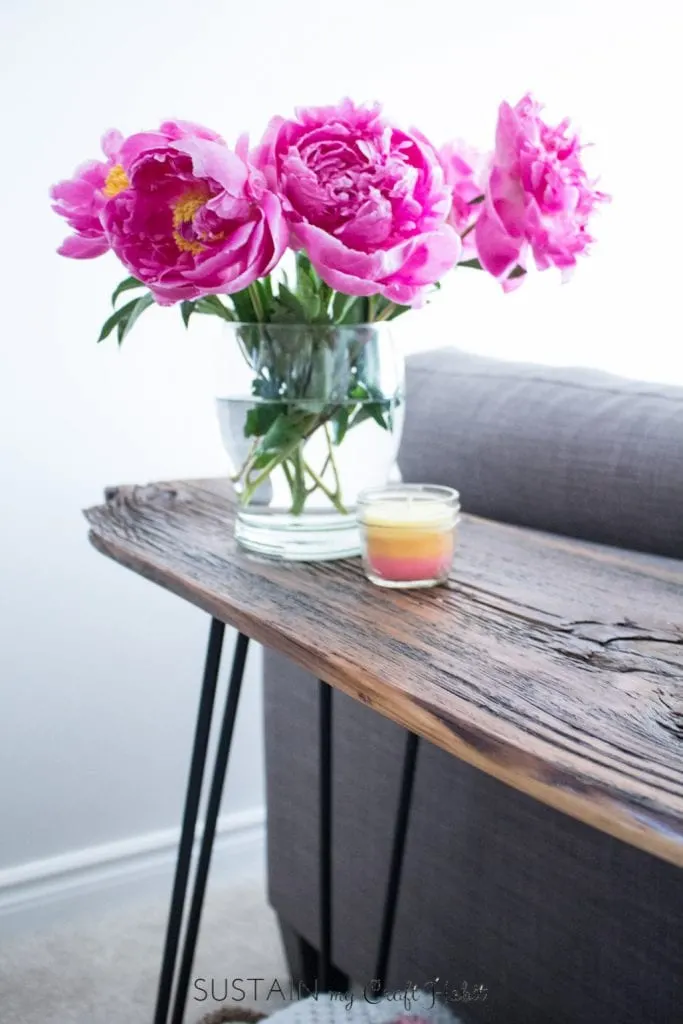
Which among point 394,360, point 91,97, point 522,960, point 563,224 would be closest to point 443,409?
point 394,360

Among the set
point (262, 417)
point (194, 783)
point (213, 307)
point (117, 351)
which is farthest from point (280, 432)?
point (117, 351)

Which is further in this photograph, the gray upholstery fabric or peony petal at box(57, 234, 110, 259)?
the gray upholstery fabric

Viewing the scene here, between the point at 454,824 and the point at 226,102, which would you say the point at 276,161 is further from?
the point at 226,102

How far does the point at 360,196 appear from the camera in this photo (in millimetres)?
805

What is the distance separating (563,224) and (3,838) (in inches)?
53.1

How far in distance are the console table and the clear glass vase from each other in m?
0.04

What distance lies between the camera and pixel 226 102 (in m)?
1.81

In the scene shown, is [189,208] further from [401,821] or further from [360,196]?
[401,821]

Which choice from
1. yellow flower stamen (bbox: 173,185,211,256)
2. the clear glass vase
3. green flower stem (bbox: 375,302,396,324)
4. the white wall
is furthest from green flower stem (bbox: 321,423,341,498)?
the white wall

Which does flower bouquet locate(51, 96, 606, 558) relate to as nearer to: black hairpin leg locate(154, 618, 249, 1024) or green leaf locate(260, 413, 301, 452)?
green leaf locate(260, 413, 301, 452)

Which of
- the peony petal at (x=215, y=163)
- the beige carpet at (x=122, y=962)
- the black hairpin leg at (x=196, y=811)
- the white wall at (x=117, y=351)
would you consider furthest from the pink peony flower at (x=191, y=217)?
the beige carpet at (x=122, y=962)

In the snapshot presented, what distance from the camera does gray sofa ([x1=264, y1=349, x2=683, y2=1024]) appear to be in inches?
40.8

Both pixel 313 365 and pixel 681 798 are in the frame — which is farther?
pixel 313 365

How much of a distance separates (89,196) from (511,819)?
70 centimetres
